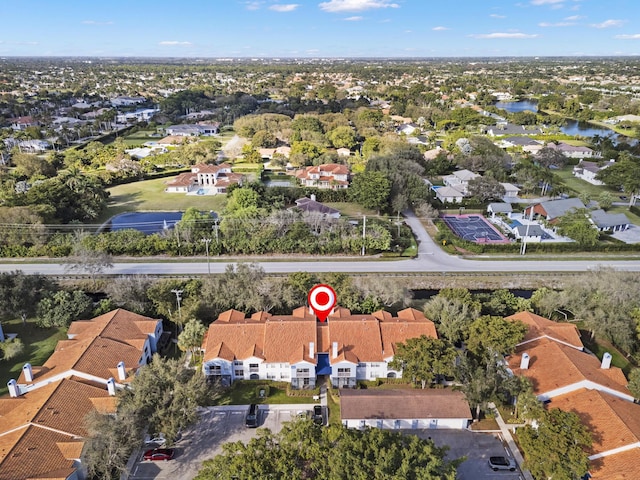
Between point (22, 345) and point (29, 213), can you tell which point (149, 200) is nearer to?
point (29, 213)

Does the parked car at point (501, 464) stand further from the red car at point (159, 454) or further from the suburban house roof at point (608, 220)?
the suburban house roof at point (608, 220)

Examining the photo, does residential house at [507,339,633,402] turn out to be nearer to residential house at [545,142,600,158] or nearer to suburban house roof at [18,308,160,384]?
suburban house roof at [18,308,160,384]

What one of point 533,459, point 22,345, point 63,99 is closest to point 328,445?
point 533,459

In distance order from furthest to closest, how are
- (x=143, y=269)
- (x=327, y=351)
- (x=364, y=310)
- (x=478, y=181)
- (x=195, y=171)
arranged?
1. (x=195, y=171)
2. (x=478, y=181)
3. (x=143, y=269)
4. (x=364, y=310)
5. (x=327, y=351)

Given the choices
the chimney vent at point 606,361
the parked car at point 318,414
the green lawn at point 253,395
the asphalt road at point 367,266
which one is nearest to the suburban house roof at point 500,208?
the asphalt road at point 367,266

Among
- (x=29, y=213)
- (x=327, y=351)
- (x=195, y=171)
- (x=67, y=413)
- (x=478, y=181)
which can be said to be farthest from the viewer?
(x=195, y=171)

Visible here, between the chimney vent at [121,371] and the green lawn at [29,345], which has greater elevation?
the chimney vent at [121,371]

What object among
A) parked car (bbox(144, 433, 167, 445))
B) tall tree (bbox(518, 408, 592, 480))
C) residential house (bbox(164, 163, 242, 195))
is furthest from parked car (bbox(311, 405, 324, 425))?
residential house (bbox(164, 163, 242, 195))
